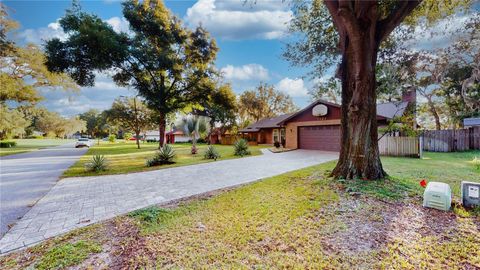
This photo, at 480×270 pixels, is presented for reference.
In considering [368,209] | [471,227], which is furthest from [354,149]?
[471,227]

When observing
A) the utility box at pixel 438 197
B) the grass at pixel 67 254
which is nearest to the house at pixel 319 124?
the utility box at pixel 438 197

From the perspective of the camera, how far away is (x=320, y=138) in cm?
1630

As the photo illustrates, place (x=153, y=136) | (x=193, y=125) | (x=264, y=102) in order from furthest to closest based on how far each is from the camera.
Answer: (x=153, y=136)
(x=264, y=102)
(x=193, y=125)

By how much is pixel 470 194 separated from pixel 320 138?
12.8m

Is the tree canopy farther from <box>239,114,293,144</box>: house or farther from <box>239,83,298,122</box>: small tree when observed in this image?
<box>239,83,298,122</box>: small tree

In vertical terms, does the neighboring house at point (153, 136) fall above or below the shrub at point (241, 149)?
above

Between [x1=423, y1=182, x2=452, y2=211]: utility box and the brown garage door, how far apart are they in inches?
450

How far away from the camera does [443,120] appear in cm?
2353

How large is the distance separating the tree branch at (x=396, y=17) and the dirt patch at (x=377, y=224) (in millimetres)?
4446

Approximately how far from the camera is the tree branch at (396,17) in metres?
4.92

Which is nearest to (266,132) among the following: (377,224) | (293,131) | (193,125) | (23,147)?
(293,131)

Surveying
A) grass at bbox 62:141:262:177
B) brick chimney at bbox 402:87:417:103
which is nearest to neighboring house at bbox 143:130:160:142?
grass at bbox 62:141:262:177

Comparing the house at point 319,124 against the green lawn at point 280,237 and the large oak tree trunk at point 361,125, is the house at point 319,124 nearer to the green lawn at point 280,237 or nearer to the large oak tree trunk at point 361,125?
the large oak tree trunk at point 361,125

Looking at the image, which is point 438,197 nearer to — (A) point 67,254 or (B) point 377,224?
(B) point 377,224
